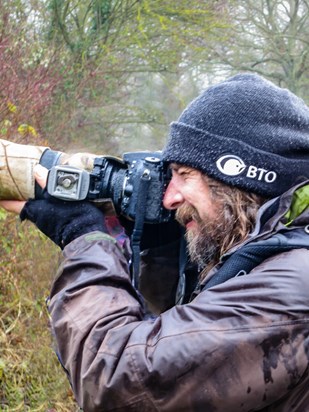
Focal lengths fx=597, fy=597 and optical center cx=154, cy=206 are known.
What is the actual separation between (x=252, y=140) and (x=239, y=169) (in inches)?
3.2

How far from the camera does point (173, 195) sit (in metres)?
1.66

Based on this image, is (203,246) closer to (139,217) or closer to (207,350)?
(139,217)

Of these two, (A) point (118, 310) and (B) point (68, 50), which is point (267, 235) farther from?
(B) point (68, 50)

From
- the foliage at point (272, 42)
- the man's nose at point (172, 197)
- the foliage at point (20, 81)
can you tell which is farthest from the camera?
the foliage at point (272, 42)

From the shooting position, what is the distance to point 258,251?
1.32m

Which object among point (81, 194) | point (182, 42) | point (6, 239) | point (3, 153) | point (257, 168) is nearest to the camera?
point (257, 168)

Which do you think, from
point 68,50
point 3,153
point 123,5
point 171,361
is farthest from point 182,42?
point 171,361

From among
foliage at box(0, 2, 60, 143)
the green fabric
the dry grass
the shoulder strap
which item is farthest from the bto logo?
foliage at box(0, 2, 60, 143)

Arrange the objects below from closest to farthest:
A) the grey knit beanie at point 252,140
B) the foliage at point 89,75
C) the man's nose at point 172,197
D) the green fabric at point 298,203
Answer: the green fabric at point 298,203 < the grey knit beanie at point 252,140 < the man's nose at point 172,197 < the foliage at point 89,75

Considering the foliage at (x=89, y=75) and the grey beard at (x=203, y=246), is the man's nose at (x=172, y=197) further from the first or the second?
the foliage at (x=89, y=75)

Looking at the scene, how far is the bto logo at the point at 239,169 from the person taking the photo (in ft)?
4.98

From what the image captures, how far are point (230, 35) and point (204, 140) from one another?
10.1 meters

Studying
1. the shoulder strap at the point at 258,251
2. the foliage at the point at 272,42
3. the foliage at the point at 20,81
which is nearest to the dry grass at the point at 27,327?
the foliage at the point at 20,81

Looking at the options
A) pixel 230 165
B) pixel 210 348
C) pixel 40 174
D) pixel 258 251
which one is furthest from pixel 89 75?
pixel 210 348
